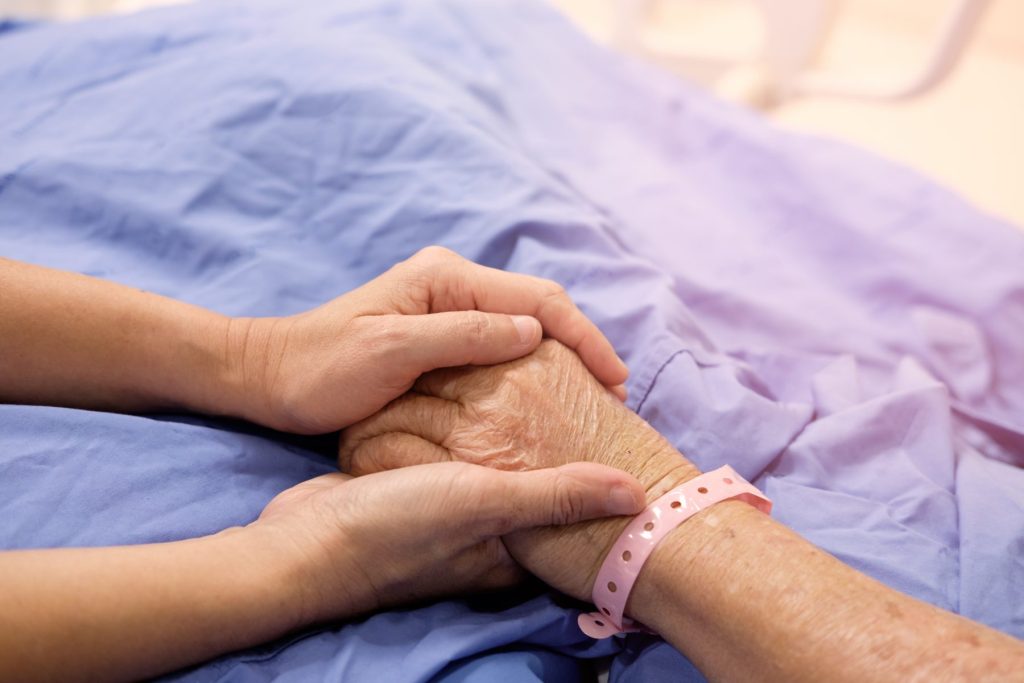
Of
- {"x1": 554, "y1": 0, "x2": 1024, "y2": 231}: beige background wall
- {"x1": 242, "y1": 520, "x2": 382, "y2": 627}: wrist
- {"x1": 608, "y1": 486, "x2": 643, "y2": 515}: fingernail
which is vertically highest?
{"x1": 554, "y1": 0, "x2": 1024, "y2": 231}: beige background wall

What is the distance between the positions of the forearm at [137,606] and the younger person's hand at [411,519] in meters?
0.03

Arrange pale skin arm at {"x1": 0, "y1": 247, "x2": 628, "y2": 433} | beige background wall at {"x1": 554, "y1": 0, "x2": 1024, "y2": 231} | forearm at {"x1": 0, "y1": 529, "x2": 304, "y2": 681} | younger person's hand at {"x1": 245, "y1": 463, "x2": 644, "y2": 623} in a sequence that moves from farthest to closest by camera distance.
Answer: beige background wall at {"x1": 554, "y1": 0, "x2": 1024, "y2": 231} → pale skin arm at {"x1": 0, "y1": 247, "x2": 628, "y2": 433} → younger person's hand at {"x1": 245, "y1": 463, "x2": 644, "y2": 623} → forearm at {"x1": 0, "y1": 529, "x2": 304, "y2": 681}

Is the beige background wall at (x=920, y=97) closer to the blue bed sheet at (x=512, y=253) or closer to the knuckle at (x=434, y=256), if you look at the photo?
the blue bed sheet at (x=512, y=253)

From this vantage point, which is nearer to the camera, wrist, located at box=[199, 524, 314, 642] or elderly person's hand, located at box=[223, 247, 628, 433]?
wrist, located at box=[199, 524, 314, 642]

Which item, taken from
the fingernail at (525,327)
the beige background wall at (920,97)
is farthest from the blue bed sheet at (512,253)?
the beige background wall at (920,97)

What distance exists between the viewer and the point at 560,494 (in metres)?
0.76

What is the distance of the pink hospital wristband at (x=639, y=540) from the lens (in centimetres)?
77

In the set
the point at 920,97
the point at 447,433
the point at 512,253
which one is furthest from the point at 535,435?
the point at 920,97

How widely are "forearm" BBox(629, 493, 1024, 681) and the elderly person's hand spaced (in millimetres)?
227

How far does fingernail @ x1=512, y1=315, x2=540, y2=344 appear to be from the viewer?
0.86m

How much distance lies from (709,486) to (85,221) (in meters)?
0.84

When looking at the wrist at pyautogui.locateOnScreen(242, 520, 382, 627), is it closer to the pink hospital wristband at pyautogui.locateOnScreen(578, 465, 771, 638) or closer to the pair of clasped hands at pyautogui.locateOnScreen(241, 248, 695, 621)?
the pair of clasped hands at pyautogui.locateOnScreen(241, 248, 695, 621)

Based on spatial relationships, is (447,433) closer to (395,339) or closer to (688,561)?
(395,339)

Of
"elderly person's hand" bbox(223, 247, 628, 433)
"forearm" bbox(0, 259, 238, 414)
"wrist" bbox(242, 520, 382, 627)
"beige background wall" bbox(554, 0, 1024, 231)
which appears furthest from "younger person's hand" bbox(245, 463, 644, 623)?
"beige background wall" bbox(554, 0, 1024, 231)
